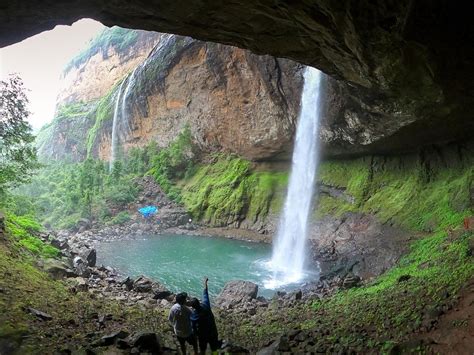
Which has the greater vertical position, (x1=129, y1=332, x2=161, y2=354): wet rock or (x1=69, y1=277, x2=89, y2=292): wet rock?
(x1=69, y1=277, x2=89, y2=292): wet rock

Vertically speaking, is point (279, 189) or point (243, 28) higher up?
point (279, 189)

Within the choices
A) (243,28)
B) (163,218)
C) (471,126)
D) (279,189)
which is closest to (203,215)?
(163,218)

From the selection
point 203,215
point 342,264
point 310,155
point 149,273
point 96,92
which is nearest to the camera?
point 342,264

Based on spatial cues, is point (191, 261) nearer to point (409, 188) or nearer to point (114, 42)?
point (409, 188)

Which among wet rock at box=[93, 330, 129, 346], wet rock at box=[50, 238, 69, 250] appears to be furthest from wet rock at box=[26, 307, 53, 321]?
wet rock at box=[50, 238, 69, 250]

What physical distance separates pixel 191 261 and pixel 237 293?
22.7ft

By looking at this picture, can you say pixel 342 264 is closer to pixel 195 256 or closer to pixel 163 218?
pixel 195 256

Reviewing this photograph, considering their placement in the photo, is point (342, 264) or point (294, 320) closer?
point (294, 320)

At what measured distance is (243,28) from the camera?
8477 millimetres

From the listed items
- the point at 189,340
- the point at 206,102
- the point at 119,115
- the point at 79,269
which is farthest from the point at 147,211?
the point at 189,340

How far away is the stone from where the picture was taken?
12.5m

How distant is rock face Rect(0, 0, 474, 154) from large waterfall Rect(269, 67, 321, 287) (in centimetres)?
815

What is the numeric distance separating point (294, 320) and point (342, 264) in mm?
6879

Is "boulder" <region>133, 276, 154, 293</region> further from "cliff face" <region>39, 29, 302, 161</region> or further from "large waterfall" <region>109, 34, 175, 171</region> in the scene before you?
"large waterfall" <region>109, 34, 175, 171</region>
